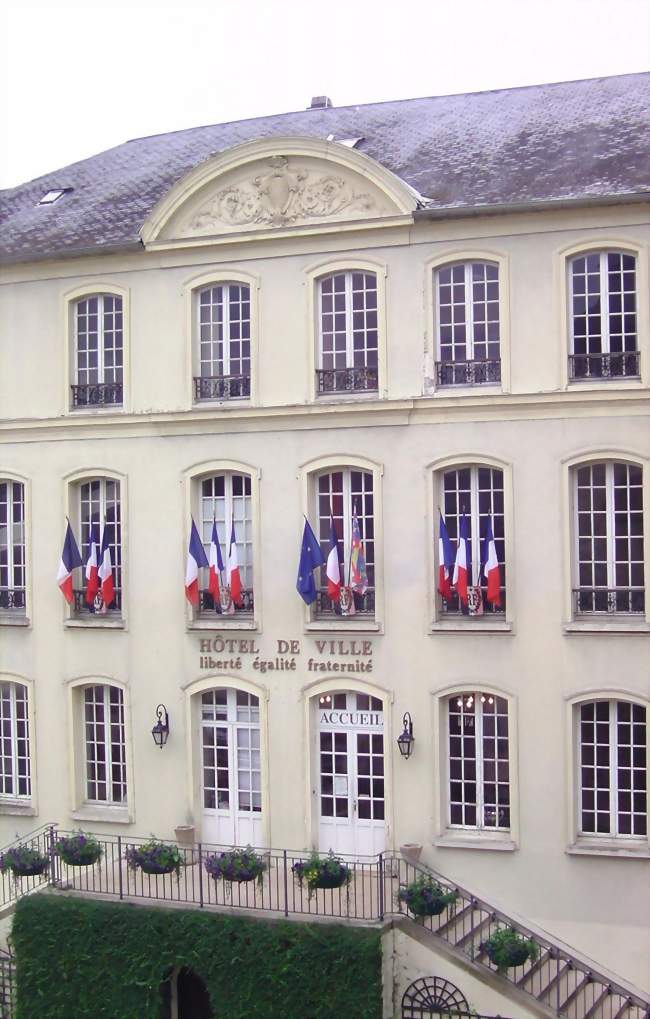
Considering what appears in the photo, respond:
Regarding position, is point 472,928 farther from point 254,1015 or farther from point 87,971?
point 87,971

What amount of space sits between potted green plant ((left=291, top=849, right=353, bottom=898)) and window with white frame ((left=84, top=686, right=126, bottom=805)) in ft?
16.0

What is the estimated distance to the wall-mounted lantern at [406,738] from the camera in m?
22.8

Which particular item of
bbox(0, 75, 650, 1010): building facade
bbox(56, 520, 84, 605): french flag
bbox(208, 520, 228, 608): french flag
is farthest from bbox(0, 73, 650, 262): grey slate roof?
bbox(208, 520, 228, 608): french flag

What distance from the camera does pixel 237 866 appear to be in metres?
21.9

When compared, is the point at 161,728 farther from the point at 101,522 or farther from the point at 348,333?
the point at 348,333

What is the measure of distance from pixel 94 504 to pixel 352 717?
6.33 meters

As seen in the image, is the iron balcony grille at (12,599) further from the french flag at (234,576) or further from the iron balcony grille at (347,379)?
the iron balcony grille at (347,379)

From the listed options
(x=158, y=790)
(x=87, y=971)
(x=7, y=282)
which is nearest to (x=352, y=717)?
(x=158, y=790)

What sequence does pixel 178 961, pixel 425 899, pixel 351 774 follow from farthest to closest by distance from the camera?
pixel 351 774, pixel 178 961, pixel 425 899

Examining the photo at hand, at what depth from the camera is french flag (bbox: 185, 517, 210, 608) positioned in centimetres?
2398

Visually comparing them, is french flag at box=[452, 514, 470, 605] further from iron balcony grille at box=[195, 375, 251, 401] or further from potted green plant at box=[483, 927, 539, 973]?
potted green plant at box=[483, 927, 539, 973]

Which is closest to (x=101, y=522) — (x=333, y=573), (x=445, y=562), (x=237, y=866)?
(x=333, y=573)

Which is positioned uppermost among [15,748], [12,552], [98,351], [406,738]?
[98,351]

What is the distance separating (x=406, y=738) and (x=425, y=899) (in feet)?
9.58
